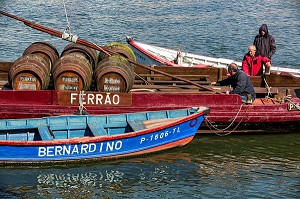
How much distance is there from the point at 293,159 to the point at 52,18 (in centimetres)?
2281

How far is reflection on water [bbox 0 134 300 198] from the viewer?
1622 cm

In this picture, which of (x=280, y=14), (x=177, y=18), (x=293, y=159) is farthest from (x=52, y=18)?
(x=293, y=159)

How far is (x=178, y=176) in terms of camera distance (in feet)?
56.5

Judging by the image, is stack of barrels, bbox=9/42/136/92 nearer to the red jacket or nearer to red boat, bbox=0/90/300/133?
red boat, bbox=0/90/300/133

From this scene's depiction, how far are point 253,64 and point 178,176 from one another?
6034mm

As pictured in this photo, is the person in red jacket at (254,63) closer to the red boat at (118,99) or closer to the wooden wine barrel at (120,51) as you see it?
the red boat at (118,99)

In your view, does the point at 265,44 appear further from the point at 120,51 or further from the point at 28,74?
the point at 28,74

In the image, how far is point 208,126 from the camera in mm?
19625

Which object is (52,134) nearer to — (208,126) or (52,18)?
(208,126)

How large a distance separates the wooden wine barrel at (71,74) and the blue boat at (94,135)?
3.59ft

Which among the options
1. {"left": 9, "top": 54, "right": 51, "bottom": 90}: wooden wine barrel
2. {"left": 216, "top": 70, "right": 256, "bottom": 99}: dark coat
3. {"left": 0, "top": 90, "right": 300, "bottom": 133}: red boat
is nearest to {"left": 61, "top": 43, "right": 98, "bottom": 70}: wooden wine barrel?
{"left": 9, "top": 54, "right": 51, "bottom": 90}: wooden wine barrel

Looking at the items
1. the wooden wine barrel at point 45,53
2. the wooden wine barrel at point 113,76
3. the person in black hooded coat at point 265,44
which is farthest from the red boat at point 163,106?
the person in black hooded coat at point 265,44

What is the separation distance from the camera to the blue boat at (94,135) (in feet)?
55.5

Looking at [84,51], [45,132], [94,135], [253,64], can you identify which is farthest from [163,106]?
[253,64]
